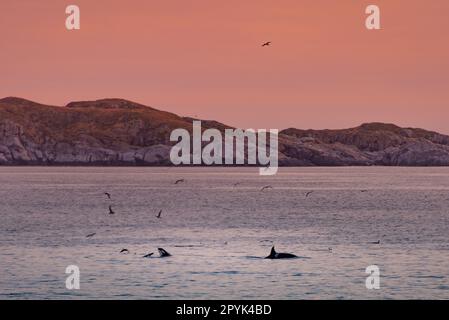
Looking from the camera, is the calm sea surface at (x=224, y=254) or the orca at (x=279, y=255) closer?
the calm sea surface at (x=224, y=254)

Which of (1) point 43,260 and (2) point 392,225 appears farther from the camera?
(2) point 392,225

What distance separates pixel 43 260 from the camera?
2534 inches

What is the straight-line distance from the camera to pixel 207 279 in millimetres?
54969

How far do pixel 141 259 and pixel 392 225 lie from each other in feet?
155

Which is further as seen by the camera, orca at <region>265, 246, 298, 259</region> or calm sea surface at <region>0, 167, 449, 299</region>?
orca at <region>265, 246, 298, 259</region>

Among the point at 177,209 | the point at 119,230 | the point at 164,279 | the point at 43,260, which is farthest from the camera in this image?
the point at 177,209

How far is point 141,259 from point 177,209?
75.5 metres

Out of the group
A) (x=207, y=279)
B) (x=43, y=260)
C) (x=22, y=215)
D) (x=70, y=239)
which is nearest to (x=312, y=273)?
(x=207, y=279)

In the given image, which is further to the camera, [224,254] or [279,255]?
[224,254]

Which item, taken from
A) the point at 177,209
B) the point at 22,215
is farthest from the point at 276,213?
the point at 22,215

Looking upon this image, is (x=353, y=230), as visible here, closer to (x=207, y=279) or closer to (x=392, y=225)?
(x=392, y=225)
